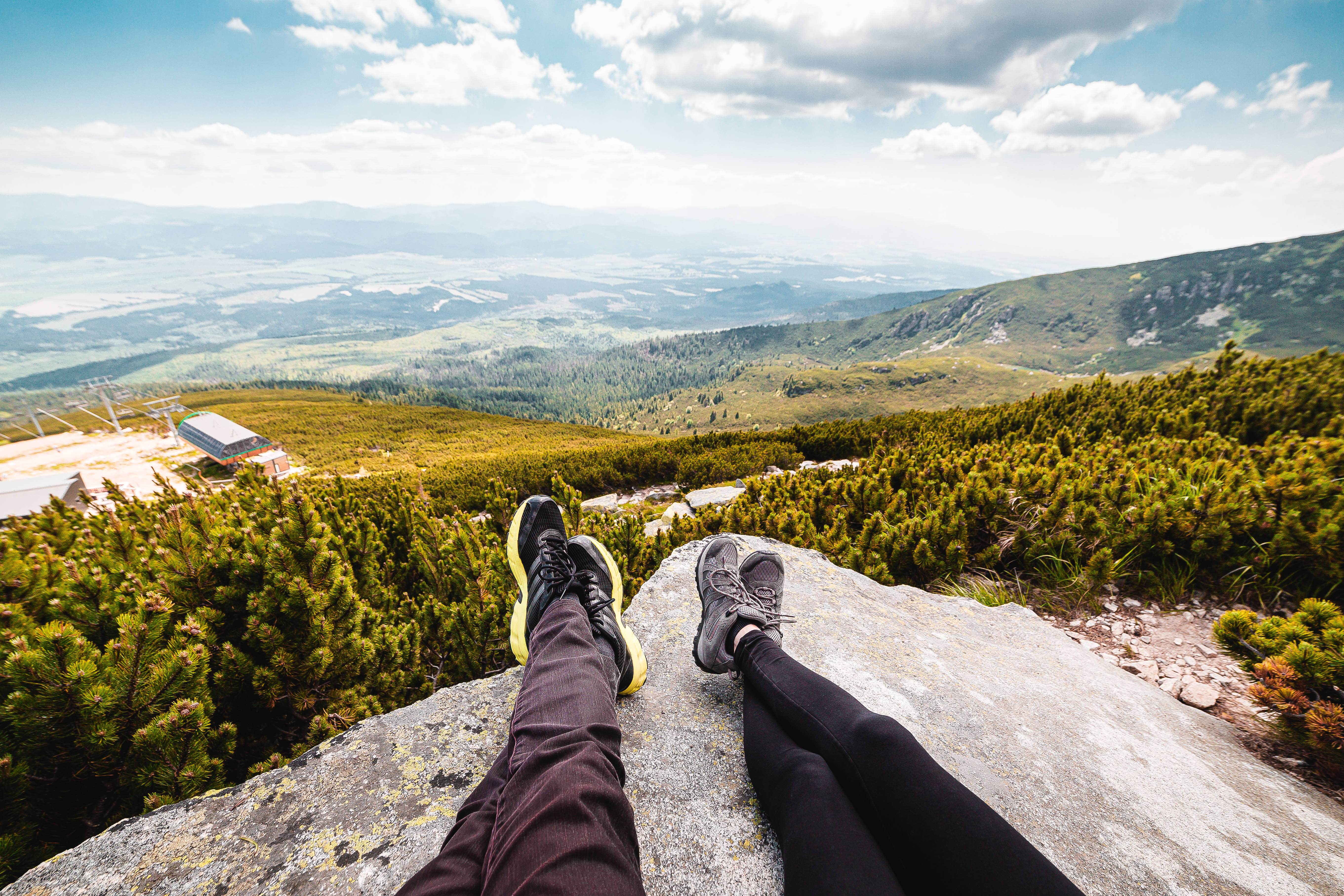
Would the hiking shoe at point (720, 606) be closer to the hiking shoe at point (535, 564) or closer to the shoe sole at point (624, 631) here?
the shoe sole at point (624, 631)

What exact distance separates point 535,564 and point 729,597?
136 centimetres

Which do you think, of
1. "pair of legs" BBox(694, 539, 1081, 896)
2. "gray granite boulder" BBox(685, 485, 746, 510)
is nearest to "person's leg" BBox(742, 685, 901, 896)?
"pair of legs" BBox(694, 539, 1081, 896)

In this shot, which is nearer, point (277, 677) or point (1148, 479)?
point (277, 677)

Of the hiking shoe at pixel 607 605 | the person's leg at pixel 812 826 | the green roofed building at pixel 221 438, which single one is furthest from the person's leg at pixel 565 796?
the green roofed building at pixel 221 438

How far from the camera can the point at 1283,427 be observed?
5.52 m

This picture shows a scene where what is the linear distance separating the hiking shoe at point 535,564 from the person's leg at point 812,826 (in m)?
1.49

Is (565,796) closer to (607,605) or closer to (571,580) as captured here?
(607,605)

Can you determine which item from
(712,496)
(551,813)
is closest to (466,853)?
(551,813)

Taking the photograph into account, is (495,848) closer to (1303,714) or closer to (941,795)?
(941,795)

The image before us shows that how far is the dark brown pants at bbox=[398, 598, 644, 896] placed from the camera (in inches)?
62.4

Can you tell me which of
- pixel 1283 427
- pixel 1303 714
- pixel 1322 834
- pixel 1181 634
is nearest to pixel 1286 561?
pixel 1181 634

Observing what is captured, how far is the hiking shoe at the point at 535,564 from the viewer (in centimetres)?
306

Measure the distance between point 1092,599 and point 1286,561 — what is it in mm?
1136

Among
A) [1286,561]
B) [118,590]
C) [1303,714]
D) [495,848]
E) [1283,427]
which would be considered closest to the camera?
[495,848]
